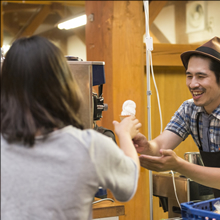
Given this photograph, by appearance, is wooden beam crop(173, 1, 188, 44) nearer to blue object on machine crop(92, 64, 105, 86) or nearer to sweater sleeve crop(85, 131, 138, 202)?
blue object on machine crop(92, 64, 105, 86)

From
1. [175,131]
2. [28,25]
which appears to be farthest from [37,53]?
[28,25]

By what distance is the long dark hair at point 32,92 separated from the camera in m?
0.98

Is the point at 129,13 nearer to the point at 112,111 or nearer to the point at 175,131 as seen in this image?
the point at 112,111

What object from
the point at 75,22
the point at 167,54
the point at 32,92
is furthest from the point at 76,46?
the point at 32,92

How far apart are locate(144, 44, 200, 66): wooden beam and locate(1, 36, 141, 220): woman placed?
2.95 metres

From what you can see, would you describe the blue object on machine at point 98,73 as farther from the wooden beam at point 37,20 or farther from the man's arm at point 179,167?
the wooden beam at point 37,20

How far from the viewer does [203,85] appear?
6.51ft

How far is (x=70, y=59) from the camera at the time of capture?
163 centimetres

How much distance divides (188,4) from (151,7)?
586mm

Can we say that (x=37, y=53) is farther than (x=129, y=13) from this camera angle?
No

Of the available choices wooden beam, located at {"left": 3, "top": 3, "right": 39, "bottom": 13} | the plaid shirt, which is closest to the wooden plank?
the plaid shirt

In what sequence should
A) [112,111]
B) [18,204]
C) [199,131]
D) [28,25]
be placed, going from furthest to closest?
[28,25]
[112,111]
[199,131]
[18,204]

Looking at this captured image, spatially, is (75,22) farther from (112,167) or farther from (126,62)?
(112,167)

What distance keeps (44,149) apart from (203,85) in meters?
1.26
